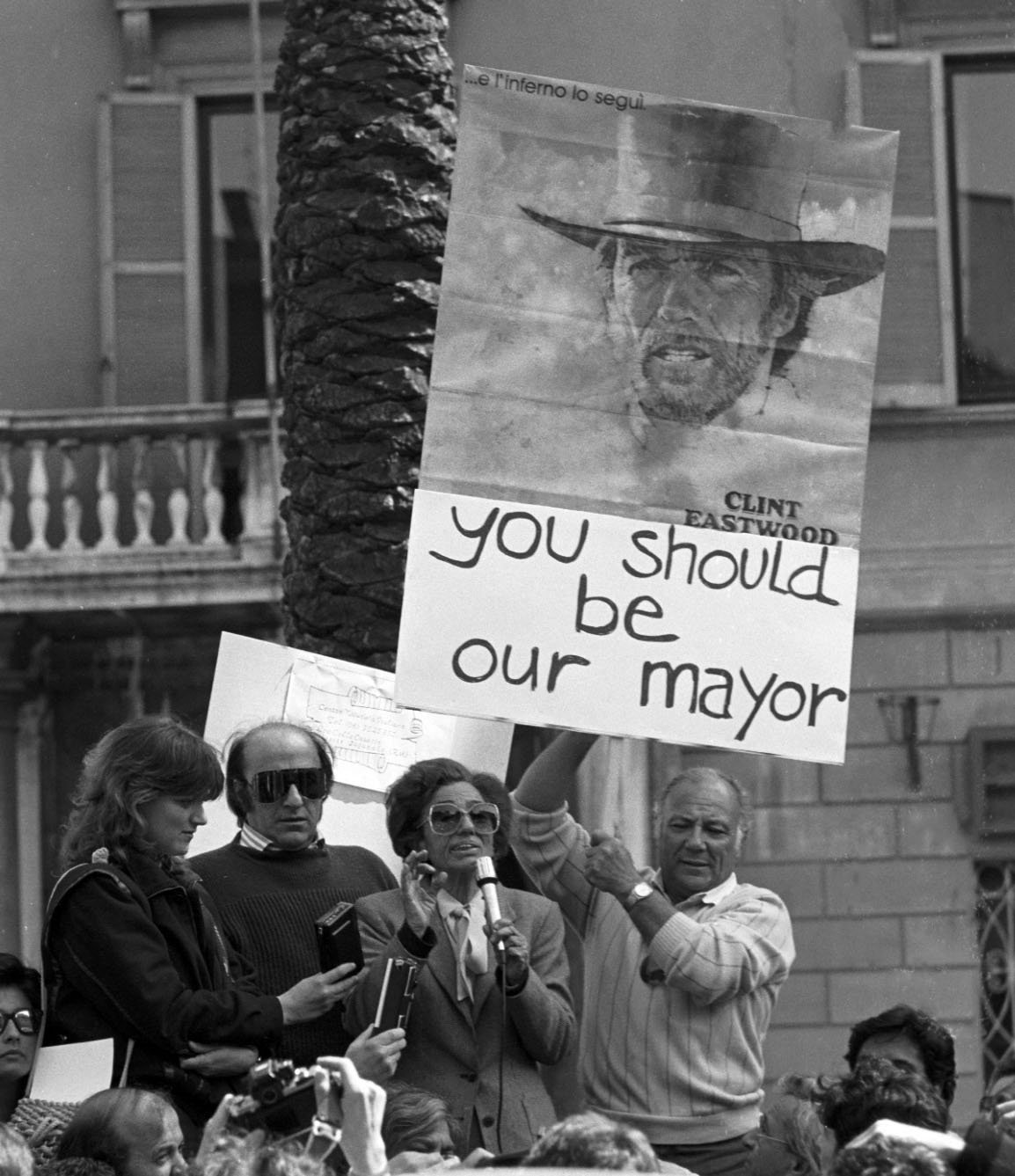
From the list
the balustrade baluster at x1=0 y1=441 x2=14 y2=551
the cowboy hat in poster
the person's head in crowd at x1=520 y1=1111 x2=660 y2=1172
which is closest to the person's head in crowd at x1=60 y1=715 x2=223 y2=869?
the cowboy hat in poster

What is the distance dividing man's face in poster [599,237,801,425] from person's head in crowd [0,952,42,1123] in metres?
1.69

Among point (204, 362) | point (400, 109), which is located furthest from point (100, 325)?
point (400, 109)

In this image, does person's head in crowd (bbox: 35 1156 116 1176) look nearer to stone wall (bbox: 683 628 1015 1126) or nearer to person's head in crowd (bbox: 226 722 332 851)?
person's head in crowd (bbox: 226 722 332 851)

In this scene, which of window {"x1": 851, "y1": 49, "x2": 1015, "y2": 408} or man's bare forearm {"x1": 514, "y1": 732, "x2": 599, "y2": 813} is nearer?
man's bare forearm {"x1": 514, "y1": 732, "x2": 599, "y2": 813}

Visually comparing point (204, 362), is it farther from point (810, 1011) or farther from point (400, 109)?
point (400, 109)

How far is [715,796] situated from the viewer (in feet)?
16.7

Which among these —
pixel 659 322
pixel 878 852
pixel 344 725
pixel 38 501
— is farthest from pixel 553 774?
pixel 38 501

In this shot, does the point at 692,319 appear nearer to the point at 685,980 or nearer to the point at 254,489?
the point at 685,980

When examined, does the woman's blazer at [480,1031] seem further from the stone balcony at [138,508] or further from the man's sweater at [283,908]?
the stone balcony at [138,508]

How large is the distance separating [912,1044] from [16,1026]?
157cm

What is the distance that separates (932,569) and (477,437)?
8.46m

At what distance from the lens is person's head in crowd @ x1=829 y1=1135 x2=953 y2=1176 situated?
3373 mm

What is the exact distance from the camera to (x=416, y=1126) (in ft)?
14.8

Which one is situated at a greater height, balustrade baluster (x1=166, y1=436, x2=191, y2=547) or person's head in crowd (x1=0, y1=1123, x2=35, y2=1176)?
balustrade baluster (x1=166, y1=436, x2=191, y2=547)
